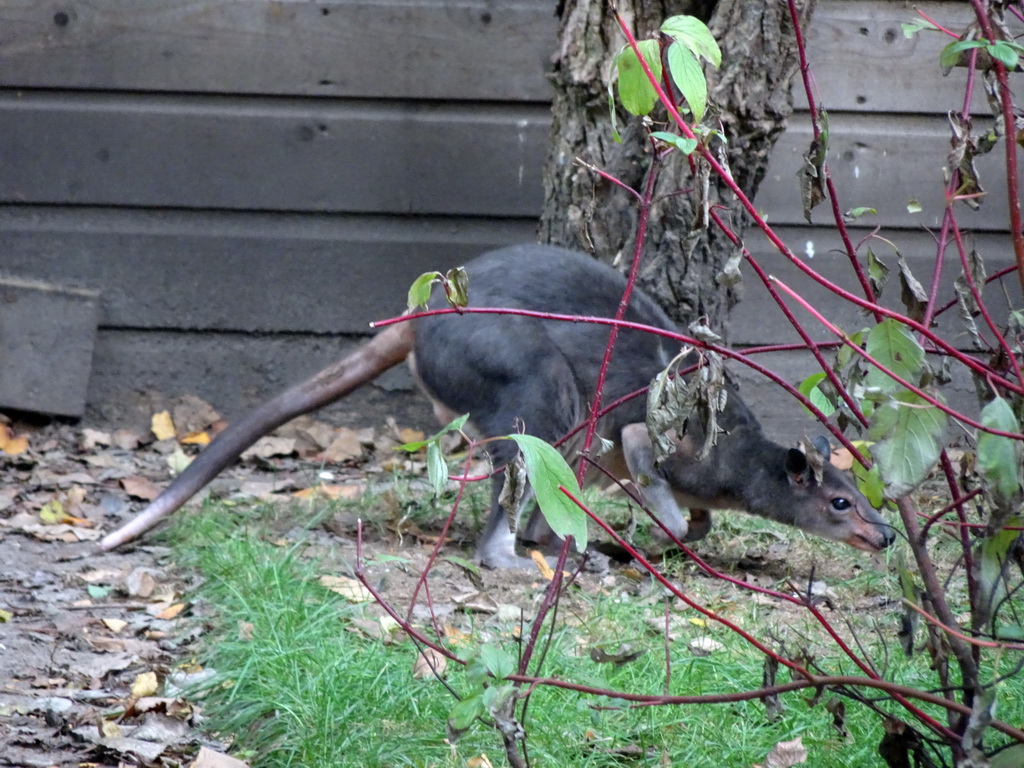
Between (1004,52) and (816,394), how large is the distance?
27.7 inches

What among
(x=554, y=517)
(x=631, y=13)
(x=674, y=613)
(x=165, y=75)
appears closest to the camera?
(x=554, y=517)

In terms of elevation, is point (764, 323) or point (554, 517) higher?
point (554, 517)

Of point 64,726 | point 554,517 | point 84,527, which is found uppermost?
point 554,517

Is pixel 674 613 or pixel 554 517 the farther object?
pixel 674 613

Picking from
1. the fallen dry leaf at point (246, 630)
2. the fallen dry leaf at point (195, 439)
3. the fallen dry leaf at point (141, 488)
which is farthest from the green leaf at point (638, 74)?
the fallen dry leaf at point (195, 439)

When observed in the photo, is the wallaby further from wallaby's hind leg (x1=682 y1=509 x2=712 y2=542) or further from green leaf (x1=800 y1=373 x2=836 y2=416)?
green leaf (x1=800 y1=373 x2=836 y2=416)

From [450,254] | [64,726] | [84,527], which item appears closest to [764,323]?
[450,254]

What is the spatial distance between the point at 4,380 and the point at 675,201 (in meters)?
3.37

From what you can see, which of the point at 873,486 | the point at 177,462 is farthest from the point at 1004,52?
the point at 177,462

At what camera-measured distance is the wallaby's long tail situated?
442cm

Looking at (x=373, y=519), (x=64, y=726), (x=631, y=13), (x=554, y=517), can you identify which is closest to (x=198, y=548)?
(x=373, y=519)

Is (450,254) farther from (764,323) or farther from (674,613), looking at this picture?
(674,613)

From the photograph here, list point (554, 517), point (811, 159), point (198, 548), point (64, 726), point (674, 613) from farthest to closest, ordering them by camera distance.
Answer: point (198, 548) → point (674, 613) → point (64, 726) → point (811, 159) → point (554, 517)

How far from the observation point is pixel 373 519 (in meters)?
4.61
